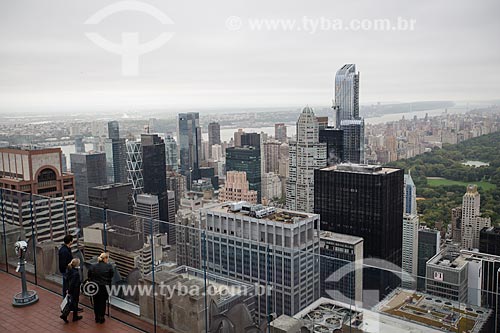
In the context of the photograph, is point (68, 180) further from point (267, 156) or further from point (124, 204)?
point (267, 156)

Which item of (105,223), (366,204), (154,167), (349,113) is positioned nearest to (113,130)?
(154,167)

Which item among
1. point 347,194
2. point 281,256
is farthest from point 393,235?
point 281,256

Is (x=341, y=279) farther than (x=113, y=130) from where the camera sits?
No

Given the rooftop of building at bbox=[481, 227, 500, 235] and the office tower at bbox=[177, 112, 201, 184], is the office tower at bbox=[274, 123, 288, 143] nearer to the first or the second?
the office tower at bbox=[177, 112, 201, 184]

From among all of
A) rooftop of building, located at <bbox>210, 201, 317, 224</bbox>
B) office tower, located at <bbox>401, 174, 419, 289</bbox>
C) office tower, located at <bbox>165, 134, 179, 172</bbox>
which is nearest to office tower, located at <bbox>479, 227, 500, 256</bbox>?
office tower, located at <bbox>401, 174, 419, 289</bbox>

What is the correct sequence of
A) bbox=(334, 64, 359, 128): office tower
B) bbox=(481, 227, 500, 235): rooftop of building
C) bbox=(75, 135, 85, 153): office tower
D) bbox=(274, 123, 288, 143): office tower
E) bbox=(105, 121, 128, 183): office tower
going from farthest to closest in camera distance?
1. bbox=(334, 64, 359, 128): office tower
2. bbox=(274, 123, 288, 143): office tower
3. bbox=(105, 121, 128, 183): office tower
4. bbox=(75, 135, 85, 153): office tower
5. bbox=(481, 227, 500, 235): rooftop of building

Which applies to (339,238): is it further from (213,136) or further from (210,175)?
(213,136)

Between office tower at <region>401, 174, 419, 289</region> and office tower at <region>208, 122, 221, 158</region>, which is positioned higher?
office tower at <region>208, 122, 221, 158</region>
